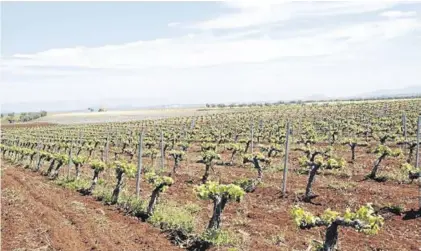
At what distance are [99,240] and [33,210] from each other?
5031 mm

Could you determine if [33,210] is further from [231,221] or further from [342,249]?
[342,249]

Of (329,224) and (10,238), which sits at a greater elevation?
(329,224)

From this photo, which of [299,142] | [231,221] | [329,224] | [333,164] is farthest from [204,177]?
[299,142]

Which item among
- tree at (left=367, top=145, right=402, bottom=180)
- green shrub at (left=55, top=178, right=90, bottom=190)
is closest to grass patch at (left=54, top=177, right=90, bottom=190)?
green shrub at (left=55, top=178, right=90, bottom=190)

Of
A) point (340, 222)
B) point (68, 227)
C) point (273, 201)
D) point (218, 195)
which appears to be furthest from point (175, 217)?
point (340, 222)

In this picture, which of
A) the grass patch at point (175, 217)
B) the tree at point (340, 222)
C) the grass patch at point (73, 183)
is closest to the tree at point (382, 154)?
the grass patch at point (175, 217)

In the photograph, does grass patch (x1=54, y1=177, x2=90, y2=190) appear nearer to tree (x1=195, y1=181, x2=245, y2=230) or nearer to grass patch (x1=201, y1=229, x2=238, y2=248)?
tree (x1=195, y1=181, x2=245, y2=230)

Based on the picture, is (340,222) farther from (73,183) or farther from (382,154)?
(73,183)

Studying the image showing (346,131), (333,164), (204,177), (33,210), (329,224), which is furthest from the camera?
(346,131)

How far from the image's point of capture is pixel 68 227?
1410 cm

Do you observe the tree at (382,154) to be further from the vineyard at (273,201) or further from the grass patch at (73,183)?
the grass patch at (73,183)

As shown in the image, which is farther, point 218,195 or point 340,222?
point 218,195

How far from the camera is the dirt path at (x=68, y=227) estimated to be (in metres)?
12.5

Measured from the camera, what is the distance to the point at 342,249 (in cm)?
1205
